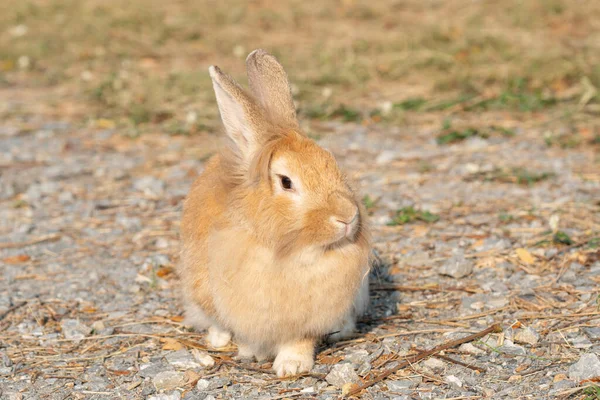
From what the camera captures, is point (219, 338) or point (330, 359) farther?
point (219, 338)

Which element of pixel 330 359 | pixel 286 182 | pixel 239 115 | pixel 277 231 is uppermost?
pixel 239 115

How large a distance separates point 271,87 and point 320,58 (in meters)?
6.24

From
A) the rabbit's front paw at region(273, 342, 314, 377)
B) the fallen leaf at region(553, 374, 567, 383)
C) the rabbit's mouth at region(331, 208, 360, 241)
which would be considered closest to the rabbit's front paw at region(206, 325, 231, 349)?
the rabbit's front paw at region(273, 342, 314, 377)

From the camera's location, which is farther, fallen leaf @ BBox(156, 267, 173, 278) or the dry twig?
fallen leaf @ BBox(156, 267, 173, 278)

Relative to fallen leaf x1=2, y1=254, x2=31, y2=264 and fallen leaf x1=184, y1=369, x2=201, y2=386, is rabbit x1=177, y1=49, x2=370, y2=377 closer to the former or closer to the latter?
fallen leaf x1=184, y1=369, x2=201, y2=386

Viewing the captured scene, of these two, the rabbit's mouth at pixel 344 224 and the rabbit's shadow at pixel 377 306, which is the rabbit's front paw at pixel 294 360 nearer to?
the rabbit's shadow at pixel 377 306

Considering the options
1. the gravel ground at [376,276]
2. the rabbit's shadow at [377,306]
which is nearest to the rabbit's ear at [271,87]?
the gravel ground at [376,276]

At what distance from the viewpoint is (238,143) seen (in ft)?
13.2

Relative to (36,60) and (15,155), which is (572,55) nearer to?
(15,155)

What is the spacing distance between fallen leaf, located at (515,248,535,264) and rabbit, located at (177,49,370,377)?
1.42 m

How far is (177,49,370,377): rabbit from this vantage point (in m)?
3.73

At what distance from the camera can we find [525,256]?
5.21 meters

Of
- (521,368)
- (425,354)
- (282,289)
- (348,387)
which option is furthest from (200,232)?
(521,368)

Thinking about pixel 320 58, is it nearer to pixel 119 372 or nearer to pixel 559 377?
pixel 119 372
